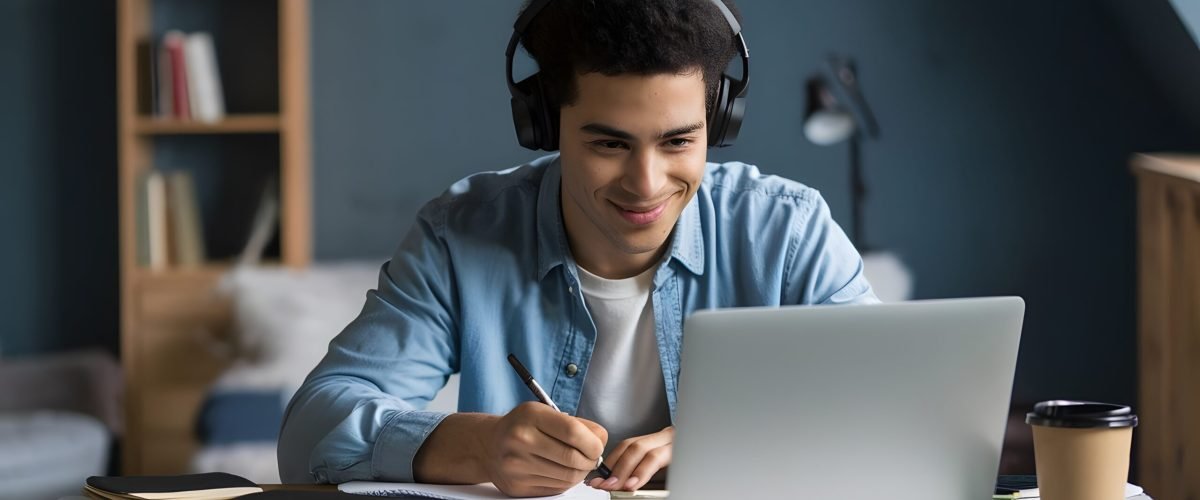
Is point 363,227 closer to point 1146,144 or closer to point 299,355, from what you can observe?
point 299,355

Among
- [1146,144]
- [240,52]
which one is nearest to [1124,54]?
[1146,144]

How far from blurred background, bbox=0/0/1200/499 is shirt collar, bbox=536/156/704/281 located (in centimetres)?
158

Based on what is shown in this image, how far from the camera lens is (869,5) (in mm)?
3172

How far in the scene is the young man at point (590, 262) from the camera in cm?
118

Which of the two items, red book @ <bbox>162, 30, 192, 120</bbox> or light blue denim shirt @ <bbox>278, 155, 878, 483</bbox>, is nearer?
light blue denim shirt @ <bbox>278, 155, 878, 483</bbox>

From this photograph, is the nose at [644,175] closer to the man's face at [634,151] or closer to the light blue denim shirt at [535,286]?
the man's face at [634,151]

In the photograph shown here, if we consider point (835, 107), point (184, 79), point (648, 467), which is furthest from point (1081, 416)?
point (184, 79)

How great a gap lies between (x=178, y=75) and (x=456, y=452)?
7.83ft

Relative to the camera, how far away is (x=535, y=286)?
53.4 inches

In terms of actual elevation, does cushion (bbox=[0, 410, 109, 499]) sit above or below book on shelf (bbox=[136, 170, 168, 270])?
below

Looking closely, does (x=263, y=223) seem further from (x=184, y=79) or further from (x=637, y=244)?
(x=637, y=244)

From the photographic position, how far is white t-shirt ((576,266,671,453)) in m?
1.36

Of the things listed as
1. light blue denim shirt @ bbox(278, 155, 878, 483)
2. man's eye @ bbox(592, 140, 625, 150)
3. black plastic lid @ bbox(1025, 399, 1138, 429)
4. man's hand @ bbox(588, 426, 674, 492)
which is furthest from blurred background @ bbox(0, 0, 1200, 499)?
black plastic lid @ bbox(1025, 399, 1138, 429)

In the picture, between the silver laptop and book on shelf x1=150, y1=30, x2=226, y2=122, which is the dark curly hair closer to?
the silver laptop
